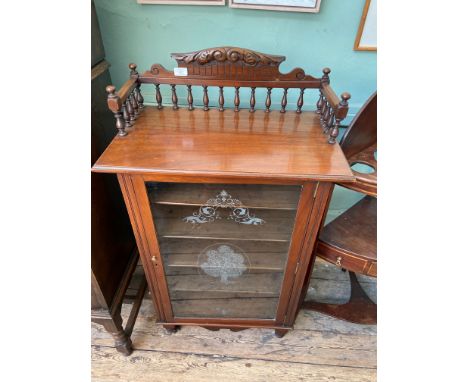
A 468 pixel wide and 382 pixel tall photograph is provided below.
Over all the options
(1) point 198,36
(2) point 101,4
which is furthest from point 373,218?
(2) point 101,4

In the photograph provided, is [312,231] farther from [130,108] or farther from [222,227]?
[130,108]

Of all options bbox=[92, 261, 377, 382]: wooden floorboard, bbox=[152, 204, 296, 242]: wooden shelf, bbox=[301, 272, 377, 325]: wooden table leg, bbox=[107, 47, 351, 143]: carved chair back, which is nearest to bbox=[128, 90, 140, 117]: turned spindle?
bbox=[107, 47, 351, 143]: carved chair back

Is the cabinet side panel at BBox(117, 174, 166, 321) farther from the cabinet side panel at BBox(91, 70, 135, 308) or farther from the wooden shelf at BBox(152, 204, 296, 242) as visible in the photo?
the cabinet side panel at BBox(91, 70, 135, 308)

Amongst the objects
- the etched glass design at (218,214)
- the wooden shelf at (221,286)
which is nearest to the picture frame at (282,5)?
the etched glass design at (218,214)

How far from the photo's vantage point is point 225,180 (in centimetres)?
77

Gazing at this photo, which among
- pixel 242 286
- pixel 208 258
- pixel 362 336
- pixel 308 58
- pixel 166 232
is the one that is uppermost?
pixel 308 58

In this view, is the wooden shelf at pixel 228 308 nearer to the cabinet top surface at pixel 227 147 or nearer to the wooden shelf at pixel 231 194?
the wooden shelf at pixel 231 194

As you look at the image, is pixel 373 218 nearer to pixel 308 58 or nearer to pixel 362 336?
pixel 362 336

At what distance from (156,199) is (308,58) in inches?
30.6

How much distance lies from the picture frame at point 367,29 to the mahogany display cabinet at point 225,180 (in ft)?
0.76

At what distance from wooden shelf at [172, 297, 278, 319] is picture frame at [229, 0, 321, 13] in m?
1.08

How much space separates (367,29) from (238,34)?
1.51 feet

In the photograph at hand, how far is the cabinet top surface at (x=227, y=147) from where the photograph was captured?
0.74 meters

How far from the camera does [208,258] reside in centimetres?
106
